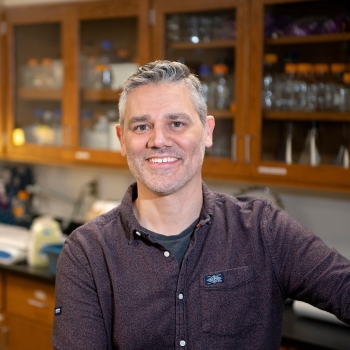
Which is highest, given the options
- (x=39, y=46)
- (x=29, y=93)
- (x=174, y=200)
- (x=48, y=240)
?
(x=39, y=46)

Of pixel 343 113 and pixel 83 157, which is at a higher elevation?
pixel 343 113

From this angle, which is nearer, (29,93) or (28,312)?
(28,312)

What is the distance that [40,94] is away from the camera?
10.7ft

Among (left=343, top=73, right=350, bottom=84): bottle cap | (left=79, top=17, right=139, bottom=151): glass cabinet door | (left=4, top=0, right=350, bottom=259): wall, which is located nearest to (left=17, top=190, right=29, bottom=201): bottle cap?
(left=4, top=0, right=350, bottom=259): wall

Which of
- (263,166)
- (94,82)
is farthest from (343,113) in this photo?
(94,82)

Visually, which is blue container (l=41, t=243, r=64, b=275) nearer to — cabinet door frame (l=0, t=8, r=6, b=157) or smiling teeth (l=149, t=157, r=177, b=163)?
cabinet door frame (l=0, t=8, r=6, b=157)

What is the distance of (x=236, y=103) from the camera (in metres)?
2.53

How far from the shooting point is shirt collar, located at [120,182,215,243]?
1.49 meters

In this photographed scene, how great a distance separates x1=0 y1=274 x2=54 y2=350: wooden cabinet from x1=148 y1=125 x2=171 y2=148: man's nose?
1.50 m

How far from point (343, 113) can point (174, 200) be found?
Answer: 1144 mm

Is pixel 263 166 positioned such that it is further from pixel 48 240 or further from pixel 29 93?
pixel 29 93

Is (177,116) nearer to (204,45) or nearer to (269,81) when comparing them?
(269,81)

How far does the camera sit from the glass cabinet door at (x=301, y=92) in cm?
235

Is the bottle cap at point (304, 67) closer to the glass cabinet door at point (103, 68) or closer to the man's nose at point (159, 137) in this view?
the glass cabinet door at point (103, 68)
